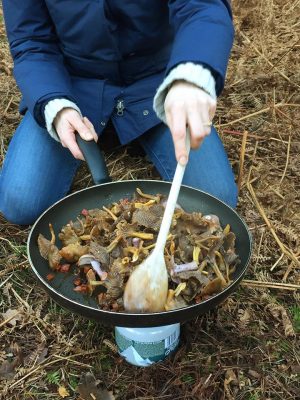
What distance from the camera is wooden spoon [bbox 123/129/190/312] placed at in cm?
154

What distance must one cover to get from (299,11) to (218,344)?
113 inches

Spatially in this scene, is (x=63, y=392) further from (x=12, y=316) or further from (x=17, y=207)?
(x=17, y=207)

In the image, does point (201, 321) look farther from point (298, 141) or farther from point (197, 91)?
point (298, 141)

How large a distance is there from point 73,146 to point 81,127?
2.9 inches

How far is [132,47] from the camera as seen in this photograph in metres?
2.28

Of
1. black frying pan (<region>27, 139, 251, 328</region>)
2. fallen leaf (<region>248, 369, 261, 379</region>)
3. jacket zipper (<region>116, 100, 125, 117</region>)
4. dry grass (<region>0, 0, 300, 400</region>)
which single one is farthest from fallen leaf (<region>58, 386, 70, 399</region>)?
Result: jacket zipper (<region>116, 100, 125, 117</region>)

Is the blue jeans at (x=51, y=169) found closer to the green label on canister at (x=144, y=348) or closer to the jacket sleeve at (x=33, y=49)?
the jacket sleeve at (x=33, y=49)

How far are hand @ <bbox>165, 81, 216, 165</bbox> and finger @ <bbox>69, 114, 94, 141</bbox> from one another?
0.42 m

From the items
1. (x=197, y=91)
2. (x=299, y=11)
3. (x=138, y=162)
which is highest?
(x=197, y=91)

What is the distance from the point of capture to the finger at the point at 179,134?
1.44m

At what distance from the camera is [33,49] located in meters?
2.30

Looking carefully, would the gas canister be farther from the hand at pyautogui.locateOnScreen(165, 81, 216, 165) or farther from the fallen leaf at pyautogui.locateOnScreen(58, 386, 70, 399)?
the hand at pyautogui.locateOnScreen(165, 81, 216, 165)

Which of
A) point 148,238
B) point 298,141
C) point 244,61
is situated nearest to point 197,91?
point 148,238

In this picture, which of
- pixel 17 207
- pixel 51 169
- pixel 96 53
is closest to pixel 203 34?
pixel 96 53
